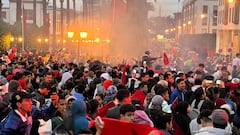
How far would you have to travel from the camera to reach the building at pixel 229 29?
153 feet

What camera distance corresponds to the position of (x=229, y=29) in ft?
168

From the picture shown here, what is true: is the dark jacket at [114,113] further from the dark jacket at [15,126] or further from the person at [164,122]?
the dark jacket at [15,126]

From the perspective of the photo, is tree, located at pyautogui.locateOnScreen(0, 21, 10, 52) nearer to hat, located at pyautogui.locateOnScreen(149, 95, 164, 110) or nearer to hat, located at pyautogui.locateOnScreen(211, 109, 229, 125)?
hat, located at pyautogui.locateOnScreen(149, 95, 164, 110)

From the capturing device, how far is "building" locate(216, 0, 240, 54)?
46.5m

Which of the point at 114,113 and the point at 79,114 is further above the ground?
the point at 79,114

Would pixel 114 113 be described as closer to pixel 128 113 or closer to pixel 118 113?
pixel 118 113

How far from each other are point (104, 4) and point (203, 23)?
83.2 feet

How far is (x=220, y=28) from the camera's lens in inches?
2308

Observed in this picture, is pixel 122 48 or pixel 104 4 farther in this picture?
pixel 104 4

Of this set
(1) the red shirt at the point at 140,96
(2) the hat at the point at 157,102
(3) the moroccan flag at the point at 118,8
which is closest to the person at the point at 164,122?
(2) the hat at the point at 157,102

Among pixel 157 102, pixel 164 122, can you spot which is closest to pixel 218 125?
pixel 164 122

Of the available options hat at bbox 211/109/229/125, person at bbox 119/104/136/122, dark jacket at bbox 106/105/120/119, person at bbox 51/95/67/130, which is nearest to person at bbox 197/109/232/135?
hat at bbox 211/109/229/125

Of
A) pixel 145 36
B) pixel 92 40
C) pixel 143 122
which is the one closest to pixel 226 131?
pixel 143 122

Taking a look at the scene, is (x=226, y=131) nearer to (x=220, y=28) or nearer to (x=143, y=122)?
(x=143, y=122)
